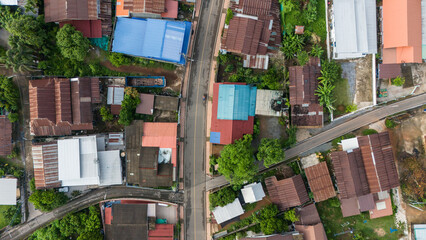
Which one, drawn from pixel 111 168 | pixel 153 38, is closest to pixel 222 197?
pixel 111 168

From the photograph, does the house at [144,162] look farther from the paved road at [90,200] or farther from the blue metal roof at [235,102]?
the blue metal roof at [235,102]

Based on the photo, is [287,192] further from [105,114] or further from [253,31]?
[105,114]

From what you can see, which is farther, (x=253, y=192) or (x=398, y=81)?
(x=253, y=192)

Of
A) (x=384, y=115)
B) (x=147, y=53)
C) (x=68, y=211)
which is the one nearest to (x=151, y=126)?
(x=147, y=53)

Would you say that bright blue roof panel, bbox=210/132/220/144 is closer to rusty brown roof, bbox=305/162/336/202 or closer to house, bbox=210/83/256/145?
house, bbox=210/83/256/145

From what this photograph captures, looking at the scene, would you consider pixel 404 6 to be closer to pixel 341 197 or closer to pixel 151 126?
pixel 341 197

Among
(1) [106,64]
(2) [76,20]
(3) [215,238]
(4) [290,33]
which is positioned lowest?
(3) [215,238]
